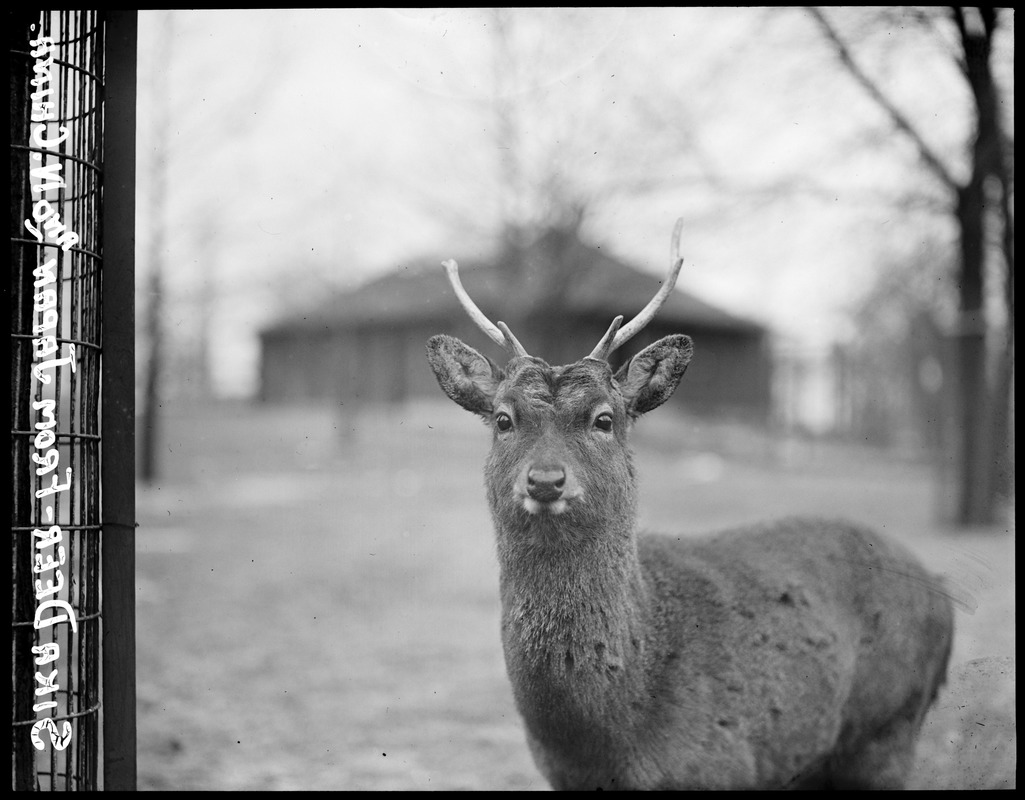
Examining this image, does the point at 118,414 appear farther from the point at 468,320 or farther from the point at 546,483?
the point at 468,320

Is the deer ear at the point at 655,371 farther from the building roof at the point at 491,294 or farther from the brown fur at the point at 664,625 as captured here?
the building roof at the point at 491,294

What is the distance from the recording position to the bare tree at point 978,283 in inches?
276

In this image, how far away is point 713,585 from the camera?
12.6 ft

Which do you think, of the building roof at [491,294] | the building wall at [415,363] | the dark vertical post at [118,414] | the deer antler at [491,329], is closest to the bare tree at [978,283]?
the building roof at [491,294]

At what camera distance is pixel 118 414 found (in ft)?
11.7

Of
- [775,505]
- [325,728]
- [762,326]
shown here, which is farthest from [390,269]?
[762,326]

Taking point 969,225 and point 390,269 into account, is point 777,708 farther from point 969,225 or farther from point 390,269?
point 969,225

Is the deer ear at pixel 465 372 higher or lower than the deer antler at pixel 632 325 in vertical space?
lower

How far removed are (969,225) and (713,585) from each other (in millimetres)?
6241

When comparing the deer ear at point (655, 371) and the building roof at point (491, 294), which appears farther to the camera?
the building roof at point (491, 294)

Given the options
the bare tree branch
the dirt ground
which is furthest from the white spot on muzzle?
the bare tree branch

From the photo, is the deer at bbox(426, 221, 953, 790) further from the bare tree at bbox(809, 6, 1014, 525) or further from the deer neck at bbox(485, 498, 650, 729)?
the bare tree at bbox(809, 6, 1014, 525)

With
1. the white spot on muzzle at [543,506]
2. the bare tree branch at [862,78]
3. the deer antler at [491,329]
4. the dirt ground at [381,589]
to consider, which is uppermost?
the bare tree branch at [862,78]

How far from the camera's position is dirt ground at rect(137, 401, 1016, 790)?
4.72 m
